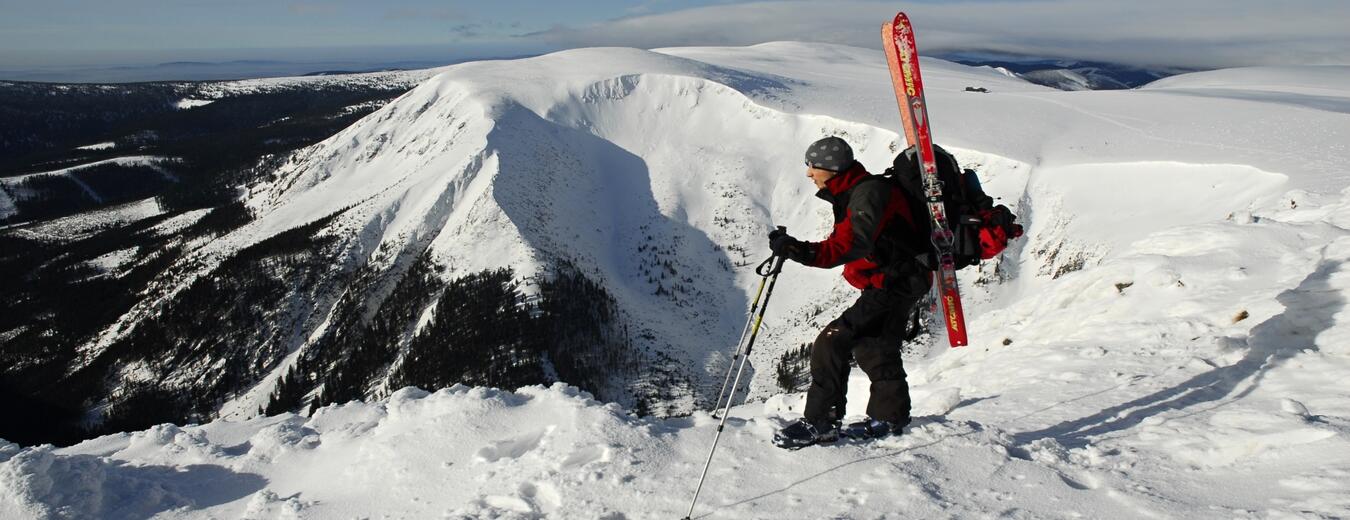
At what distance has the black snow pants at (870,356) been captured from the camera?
7.32 meters

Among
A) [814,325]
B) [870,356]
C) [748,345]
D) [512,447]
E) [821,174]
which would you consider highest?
[821,174]

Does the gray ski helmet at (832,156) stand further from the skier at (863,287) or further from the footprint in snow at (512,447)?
the footprint in snow at (512,447)

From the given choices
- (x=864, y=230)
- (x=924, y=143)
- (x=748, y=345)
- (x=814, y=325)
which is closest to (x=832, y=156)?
(x=864, y=230)

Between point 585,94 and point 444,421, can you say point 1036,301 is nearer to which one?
point 444,421

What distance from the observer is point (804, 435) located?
280 inches

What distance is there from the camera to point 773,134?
90375 mm

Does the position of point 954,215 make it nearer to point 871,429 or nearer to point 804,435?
point 871,429

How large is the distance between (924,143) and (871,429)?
11.4 feet

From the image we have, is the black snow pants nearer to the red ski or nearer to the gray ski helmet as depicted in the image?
the red ski

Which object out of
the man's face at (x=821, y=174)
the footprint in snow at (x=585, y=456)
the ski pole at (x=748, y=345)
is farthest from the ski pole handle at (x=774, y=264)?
the footprint in snow at (x=585, y=456)

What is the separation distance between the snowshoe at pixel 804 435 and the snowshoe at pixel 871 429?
160 mm

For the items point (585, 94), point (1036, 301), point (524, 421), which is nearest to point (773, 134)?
point (585, 94)

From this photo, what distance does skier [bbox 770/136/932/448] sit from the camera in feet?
21.7

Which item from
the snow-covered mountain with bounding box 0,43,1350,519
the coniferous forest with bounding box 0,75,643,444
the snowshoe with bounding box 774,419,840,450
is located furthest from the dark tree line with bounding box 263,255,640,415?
the snowshoe with bounding box 774,419,840,450
